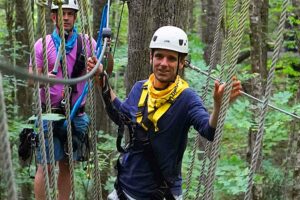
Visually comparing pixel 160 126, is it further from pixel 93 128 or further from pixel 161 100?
pixel 93 128

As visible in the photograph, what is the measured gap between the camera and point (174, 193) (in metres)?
2.28

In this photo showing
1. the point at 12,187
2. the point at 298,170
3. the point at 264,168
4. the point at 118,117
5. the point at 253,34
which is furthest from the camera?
the point at 264,168

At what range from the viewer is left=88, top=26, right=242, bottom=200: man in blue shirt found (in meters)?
2.19

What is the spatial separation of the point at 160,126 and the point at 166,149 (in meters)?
Result: 0.12

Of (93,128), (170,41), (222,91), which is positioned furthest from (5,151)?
(93,128)

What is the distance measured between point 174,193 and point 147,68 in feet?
3.65

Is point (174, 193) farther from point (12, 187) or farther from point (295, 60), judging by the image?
point (295, 60)

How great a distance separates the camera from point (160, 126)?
7.20 ft

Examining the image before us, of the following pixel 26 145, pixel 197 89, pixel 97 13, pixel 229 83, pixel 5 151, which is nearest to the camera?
pixel 5 151

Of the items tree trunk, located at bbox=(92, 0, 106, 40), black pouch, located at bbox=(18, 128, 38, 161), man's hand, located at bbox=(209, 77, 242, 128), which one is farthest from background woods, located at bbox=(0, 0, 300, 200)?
man's hand, located at bbox=(209, 77, 242, 128)

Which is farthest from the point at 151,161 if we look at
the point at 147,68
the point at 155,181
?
the point at 147,68

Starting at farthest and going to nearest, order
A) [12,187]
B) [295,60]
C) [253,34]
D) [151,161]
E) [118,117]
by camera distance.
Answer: [295,60] → [253,34] → [118,117] → [151,161] → [12,187]

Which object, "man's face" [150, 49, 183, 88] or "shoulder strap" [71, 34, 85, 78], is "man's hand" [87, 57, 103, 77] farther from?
"shoulder strap" [71, 34, 85, 78]

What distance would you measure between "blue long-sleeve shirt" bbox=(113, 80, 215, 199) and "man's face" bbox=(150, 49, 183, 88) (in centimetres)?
11
